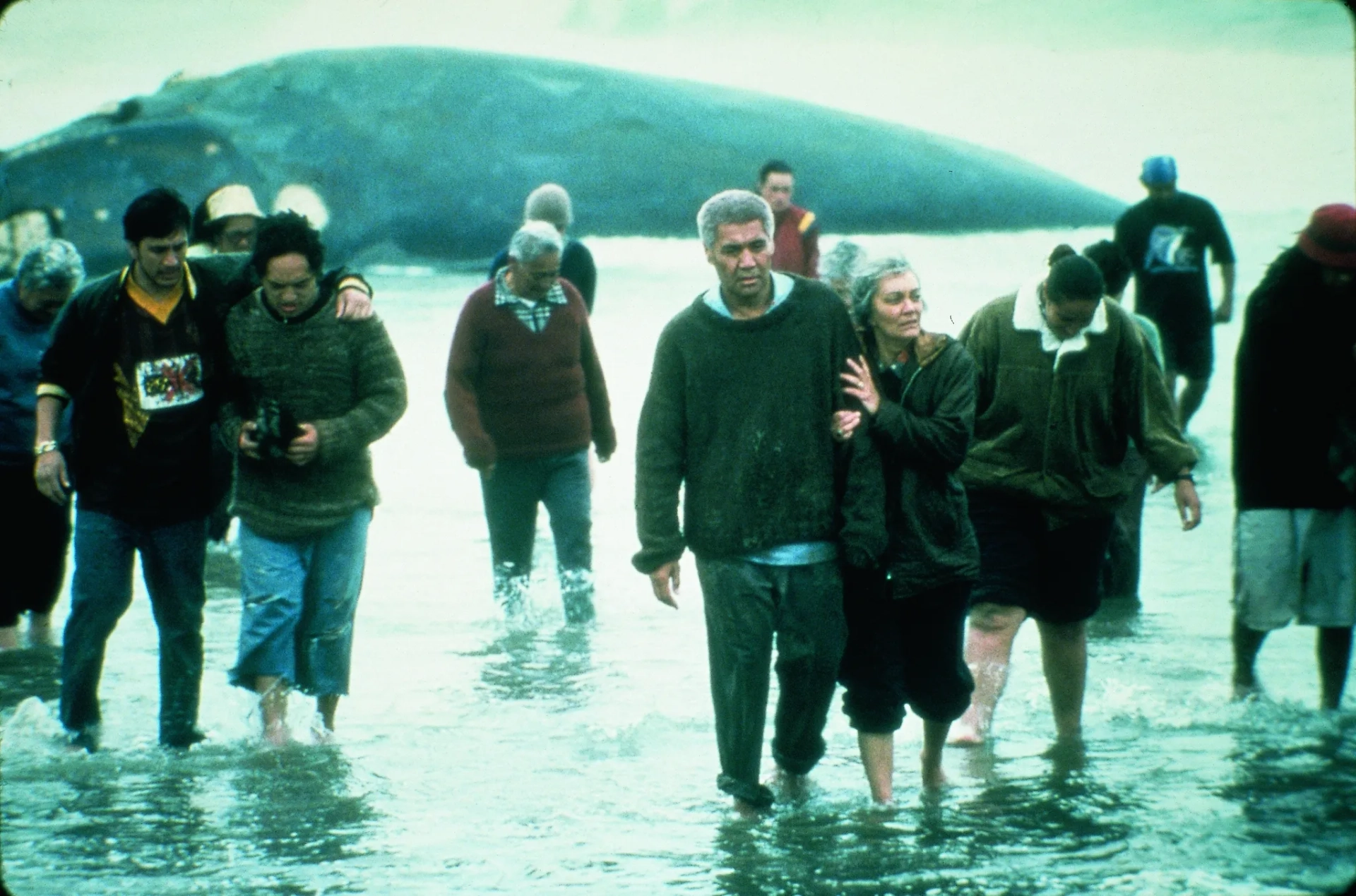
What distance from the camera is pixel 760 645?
5.18 m

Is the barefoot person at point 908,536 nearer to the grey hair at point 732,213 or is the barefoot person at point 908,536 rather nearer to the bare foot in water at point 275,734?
the grey hair at point 732,213

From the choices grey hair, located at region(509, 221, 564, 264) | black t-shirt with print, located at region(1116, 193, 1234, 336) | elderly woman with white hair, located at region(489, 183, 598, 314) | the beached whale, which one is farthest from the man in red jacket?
the beached whale

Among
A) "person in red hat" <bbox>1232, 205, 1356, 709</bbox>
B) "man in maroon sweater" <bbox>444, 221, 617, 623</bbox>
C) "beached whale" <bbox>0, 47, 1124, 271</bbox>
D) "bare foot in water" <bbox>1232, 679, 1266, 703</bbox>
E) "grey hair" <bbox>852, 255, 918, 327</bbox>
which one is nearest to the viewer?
"grey hair" <bbox>852, 255, 918, 327</bbox>

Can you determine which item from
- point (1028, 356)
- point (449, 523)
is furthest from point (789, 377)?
point (449, 523)

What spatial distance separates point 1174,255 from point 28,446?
7.03 meters

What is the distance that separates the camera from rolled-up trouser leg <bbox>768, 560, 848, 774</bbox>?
5.11m

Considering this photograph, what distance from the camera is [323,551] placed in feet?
19.5

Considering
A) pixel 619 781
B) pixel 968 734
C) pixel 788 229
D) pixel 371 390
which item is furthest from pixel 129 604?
pixel 788 229

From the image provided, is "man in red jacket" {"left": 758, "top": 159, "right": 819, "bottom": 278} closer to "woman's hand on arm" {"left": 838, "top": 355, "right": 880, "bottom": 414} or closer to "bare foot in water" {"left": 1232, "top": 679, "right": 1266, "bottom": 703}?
"bare foot in water" {"left": 1232, "top": 679, "right": 1266, "bottom": 703}

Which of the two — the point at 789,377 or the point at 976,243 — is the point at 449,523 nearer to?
the point at 789,377

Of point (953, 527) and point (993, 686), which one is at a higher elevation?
point (953, 527)

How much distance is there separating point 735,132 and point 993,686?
22244 mm

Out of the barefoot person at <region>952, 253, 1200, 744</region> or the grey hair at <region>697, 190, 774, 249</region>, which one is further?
the barefoot person at <region>952, 253, 1200, 744</region>

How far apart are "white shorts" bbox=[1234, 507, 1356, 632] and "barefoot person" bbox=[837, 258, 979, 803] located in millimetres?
1500
